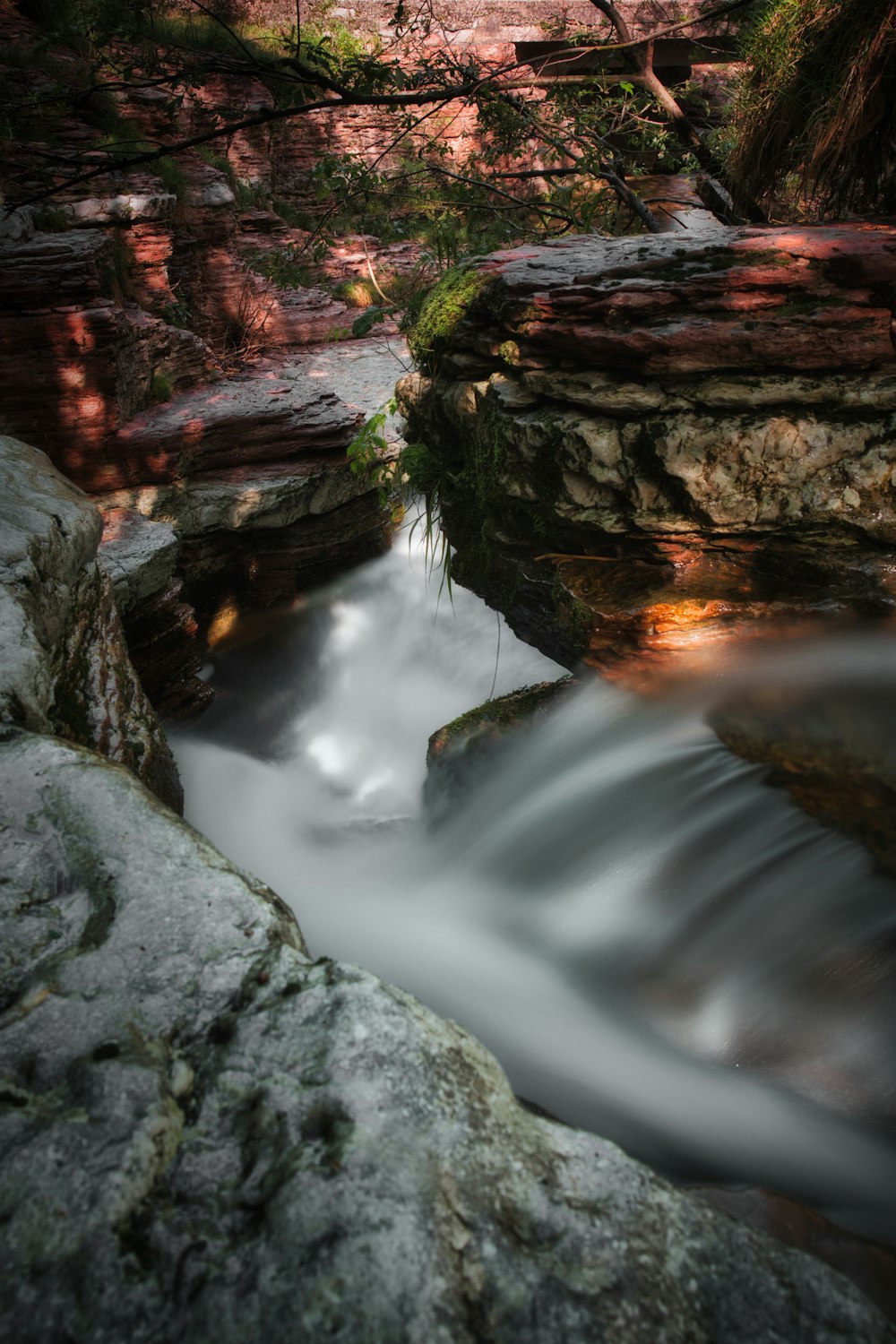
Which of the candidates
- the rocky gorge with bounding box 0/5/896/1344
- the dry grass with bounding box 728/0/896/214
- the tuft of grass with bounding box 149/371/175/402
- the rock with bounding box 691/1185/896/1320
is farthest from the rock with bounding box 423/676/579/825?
the tuft of grass with bounding box 149/371/175/402

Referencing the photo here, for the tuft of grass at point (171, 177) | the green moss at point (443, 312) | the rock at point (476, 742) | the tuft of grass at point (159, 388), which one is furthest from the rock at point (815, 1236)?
the tuft of grass at point (171, 177)

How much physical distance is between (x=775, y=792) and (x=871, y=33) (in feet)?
10.2

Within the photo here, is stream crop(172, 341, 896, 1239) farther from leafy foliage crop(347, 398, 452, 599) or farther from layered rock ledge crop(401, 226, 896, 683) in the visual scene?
leafy foliage crop(347, 398, 452, 599)

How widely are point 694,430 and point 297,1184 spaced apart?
2.88 m

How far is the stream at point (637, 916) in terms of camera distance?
2.11 m

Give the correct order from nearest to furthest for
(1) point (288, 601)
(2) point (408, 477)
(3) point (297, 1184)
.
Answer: (3) point (297, 1184)
(2) point (408, 477)
(1) point (288, 601)

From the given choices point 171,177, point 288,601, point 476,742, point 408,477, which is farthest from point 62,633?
point 171,177

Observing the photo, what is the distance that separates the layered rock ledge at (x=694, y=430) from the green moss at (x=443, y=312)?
0.05m

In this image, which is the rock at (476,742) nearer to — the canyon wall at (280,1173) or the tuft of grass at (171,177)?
the canyon wall at (280,1173)

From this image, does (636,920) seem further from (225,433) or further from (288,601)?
(225,433)

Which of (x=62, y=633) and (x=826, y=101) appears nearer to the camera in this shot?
(x=62, y=633)

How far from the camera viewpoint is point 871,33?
125 inches

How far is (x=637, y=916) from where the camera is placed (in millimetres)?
2762

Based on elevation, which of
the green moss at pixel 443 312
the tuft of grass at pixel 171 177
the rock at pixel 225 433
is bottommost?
the rock at pixel 225 433
